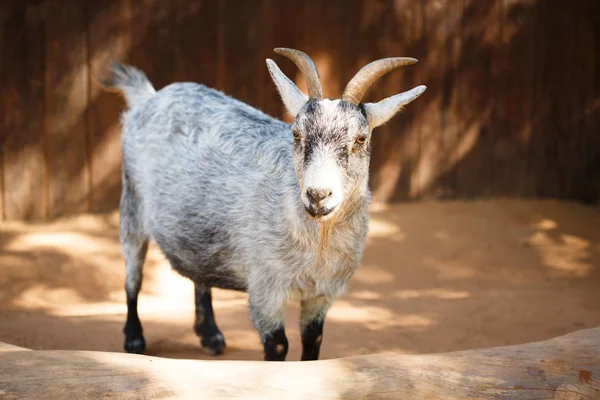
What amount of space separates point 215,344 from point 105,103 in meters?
3.21

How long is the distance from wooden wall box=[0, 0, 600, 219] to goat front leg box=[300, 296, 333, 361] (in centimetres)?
364

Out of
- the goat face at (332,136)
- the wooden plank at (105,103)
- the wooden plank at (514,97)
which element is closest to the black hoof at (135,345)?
the goat face at (332,136)

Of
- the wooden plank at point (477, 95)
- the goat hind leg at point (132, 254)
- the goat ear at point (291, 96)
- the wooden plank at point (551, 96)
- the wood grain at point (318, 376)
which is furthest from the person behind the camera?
the wooden plank at point (551, 96)

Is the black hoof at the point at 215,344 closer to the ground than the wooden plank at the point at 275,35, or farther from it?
closer to the ground

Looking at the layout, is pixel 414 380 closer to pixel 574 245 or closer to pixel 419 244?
pixel 419 244

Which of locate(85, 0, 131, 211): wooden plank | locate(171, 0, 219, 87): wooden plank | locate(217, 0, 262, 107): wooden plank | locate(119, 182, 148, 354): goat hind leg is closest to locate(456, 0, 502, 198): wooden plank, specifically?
locate(217, 0, 262, 107): wooden plank

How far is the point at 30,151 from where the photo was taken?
23.8 ft

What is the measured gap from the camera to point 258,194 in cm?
434

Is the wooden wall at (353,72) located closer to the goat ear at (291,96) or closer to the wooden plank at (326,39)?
the wooden plank at (326,39)

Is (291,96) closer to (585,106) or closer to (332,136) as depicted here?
(332,136)

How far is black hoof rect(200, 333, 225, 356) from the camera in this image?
5188 millimetres

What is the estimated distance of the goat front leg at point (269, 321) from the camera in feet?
13.7

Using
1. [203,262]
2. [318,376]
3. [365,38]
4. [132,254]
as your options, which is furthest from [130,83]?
[318,376]

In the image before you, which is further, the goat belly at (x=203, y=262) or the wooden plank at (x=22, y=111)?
the wooden plank at (x=22, y=111)
